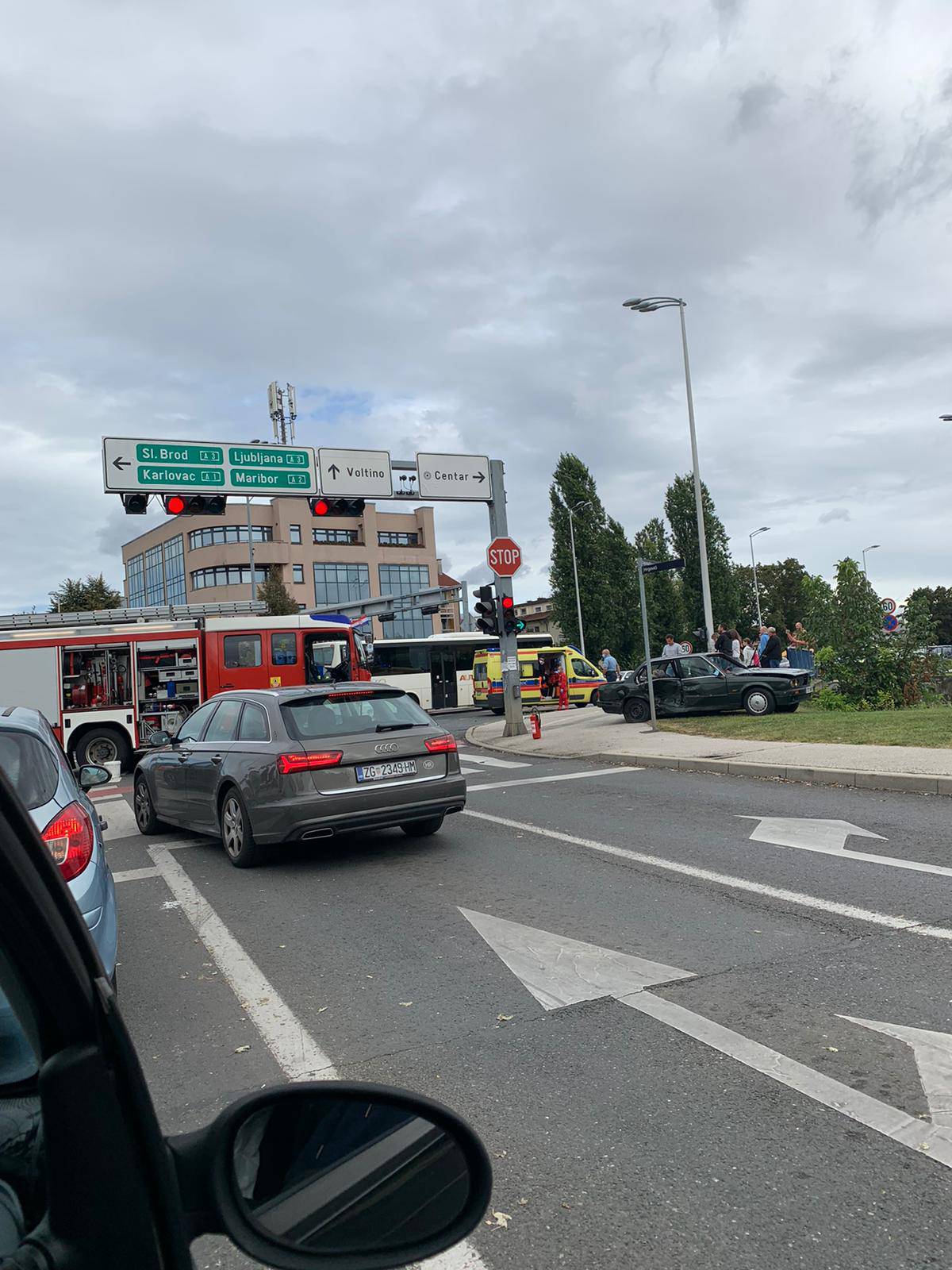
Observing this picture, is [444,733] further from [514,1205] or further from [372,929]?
[514,1205]

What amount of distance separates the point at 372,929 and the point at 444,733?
3.03m

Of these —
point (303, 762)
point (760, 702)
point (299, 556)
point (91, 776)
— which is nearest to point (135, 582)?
point (299, 556)

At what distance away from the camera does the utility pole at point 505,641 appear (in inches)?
826

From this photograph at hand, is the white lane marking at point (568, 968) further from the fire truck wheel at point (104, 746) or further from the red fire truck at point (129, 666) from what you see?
the fire truck wheel at point (104, 746)

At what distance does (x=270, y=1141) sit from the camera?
1.31 m

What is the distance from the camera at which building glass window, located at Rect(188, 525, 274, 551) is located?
79.9 metres

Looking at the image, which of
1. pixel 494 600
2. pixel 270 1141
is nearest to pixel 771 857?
pixel 270 1141

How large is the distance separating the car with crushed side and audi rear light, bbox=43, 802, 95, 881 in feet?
54.5

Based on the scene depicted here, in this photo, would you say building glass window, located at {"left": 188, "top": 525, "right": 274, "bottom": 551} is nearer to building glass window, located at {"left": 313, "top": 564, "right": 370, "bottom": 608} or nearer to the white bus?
building glass window, located at {"left": 313, "top": 564, "right": 370, "bottom": 608}

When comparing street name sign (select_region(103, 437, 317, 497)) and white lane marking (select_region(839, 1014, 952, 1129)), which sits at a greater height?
street name sign (select_region(103, 437, 317, 497))

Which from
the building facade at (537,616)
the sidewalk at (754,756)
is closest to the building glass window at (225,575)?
the building facade at (537,616)

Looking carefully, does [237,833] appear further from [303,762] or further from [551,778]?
[551,778]

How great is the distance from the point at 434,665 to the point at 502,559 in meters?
16.6

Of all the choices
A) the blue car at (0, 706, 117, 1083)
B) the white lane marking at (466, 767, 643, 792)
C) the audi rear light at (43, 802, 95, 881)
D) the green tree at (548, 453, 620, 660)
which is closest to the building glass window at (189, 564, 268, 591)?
the green tree at (548, 453, 620, 660)
